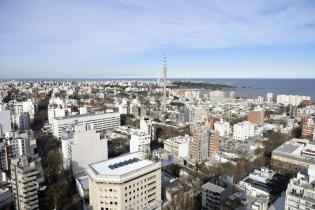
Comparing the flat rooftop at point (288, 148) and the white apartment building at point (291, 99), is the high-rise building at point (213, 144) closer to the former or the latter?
the flat rooftop at point (288, 148)

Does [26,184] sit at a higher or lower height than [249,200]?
higher

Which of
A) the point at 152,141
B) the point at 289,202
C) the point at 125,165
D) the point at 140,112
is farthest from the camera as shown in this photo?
the point at 140,112

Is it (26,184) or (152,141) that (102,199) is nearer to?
(26,184)

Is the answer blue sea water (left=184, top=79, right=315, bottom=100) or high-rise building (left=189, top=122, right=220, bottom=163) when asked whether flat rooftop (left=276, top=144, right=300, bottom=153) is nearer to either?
high-rise building (left=189, top=122, right=220, bottom=163)

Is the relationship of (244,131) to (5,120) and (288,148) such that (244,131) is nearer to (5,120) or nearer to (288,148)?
(288,148)

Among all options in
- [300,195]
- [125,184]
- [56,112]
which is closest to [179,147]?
[125,184]

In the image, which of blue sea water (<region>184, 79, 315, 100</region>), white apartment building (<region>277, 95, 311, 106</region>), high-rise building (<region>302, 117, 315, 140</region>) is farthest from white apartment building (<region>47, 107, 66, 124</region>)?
blue sea water (<region>184, 79, 315, 100</region>)

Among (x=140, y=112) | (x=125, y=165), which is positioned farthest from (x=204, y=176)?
(x=140, y=112)
